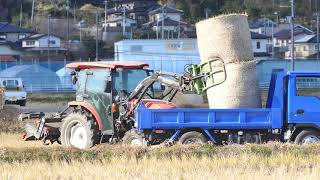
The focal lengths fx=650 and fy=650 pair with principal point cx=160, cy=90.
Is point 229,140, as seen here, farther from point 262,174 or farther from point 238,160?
point 262,174

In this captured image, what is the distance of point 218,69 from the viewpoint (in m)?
12.4

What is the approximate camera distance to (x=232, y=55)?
40.4ft

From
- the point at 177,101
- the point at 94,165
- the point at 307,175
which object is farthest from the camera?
the point at 177,101

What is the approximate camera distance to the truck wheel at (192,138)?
469 inches

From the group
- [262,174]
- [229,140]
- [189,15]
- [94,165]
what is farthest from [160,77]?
[189,15]

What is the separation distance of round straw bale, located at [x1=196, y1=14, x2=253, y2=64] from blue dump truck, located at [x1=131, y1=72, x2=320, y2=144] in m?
0.91

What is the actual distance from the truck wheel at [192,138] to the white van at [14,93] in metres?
23.2

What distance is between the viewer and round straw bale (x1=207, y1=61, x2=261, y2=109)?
1234 centimetres

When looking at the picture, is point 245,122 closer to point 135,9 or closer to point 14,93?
point 14,93

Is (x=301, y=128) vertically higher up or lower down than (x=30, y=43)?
lower down

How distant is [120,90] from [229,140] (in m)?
2.39

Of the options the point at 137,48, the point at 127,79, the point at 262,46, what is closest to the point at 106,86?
the point at 127,79

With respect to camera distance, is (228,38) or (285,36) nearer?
(228,38)

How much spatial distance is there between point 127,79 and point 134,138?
1.40m
